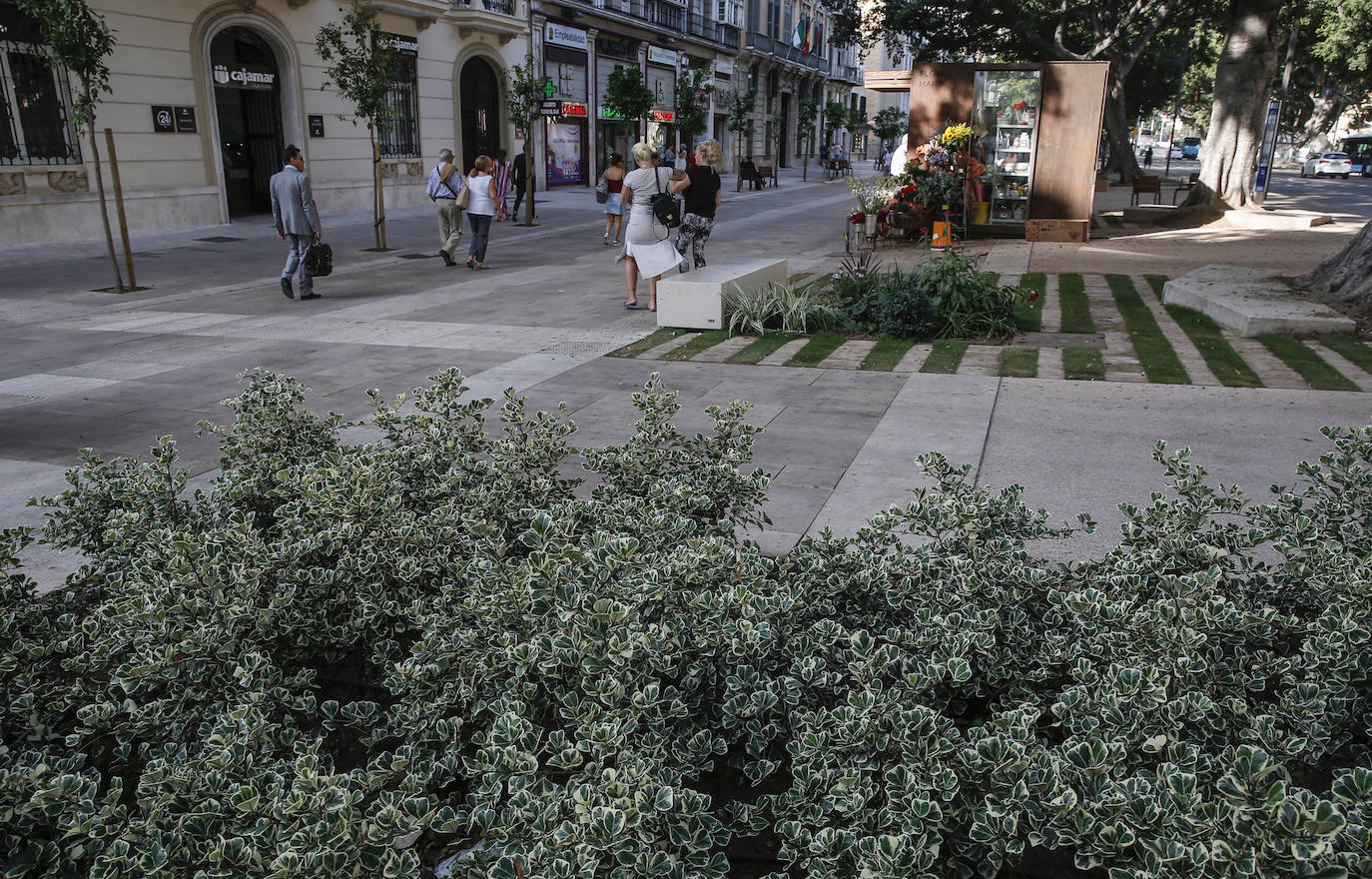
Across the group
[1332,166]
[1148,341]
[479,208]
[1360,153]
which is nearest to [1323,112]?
[1360,153]

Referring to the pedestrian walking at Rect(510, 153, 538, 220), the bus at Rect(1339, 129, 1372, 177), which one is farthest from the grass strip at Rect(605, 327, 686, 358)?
the bus at Rect(1339, 129, 1372, 177)

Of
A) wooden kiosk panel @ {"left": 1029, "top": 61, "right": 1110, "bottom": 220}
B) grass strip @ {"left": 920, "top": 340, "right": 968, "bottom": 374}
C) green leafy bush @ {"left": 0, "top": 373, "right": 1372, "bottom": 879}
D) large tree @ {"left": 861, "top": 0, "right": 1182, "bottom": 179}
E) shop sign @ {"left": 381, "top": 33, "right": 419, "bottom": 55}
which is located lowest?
grass strip @ {"left": 920, "top": 340, "right": 968, "bottom": 374}

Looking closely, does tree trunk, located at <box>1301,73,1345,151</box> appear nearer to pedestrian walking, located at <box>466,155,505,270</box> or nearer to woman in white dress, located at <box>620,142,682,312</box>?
pedestrian walking, located at <box>466,155,505,270</box>

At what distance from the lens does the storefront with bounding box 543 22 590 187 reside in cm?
3300

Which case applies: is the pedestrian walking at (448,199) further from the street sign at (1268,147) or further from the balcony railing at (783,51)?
the balcony railing at (783,51)

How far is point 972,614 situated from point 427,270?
14244 millimetres

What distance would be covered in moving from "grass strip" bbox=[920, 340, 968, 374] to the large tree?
20928mm

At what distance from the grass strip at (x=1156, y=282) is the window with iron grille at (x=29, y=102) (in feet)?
58.1

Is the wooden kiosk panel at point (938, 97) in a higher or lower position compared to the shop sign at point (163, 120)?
higher

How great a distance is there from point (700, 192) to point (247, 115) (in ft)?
53.4

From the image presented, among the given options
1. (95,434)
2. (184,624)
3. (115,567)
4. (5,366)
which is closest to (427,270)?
(5,366)

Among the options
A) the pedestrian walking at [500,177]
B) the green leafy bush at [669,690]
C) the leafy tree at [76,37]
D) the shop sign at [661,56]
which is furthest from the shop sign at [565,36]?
the green leafy bush at [669,690]

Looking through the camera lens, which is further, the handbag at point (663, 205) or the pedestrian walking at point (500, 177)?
the pedestrian walking at point (500, 177)

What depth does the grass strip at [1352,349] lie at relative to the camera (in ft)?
27.1
